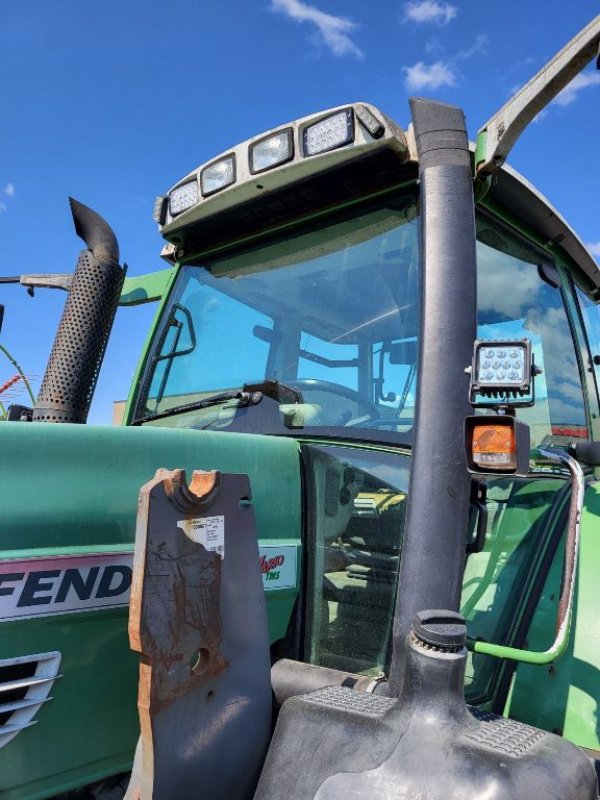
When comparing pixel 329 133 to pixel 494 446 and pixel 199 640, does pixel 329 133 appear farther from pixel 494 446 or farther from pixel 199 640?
pixel 199 640

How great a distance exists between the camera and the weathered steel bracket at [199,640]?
1.19 metres

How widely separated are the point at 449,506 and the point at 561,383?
1.35 metres

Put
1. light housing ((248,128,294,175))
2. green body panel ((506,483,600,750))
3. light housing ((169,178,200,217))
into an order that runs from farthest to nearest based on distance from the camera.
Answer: light housing ((169,178,200,217)), light housing ((248,128,294,175)), green body panel ((506,483,600,750))

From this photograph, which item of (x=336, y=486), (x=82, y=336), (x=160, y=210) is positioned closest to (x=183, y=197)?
(x=160, y=210)

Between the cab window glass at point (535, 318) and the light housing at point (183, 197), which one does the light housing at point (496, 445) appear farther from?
the light housing at point (183, 197)

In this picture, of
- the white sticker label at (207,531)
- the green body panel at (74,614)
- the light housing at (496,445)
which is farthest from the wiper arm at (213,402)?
the light housing at (496,445)

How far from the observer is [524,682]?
5.62 ft

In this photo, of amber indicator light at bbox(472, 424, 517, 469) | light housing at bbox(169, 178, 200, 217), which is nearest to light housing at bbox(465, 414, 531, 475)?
amber indicator light at bbox(472, 424, 517, 469)

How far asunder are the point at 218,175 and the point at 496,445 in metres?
1.31

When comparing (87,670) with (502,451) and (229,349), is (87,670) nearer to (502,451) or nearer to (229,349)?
(502,451)

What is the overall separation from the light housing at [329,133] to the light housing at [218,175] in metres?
0.29

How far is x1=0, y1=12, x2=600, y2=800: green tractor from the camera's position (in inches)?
48.3

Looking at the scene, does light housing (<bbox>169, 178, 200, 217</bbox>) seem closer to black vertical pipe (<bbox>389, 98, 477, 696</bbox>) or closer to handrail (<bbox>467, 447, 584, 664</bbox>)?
black vertical pipe (<bbox>389, 98, 477, 696</bbox>)

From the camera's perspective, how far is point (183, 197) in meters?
2.25
